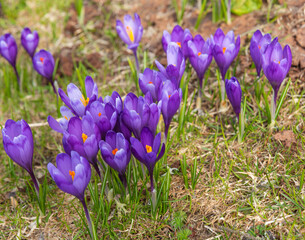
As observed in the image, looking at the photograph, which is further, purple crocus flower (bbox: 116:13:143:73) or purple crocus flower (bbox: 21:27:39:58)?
purple crocus flower (bbox: 21:27:39:58)

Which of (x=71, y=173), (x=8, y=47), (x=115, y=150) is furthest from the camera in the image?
(x=8, y=47)

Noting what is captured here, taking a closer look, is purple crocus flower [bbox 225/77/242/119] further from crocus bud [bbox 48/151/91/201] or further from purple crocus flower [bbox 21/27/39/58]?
purple crocus flower [bbox 21/27/39/58]

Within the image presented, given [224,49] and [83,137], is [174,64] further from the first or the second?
[83,137]

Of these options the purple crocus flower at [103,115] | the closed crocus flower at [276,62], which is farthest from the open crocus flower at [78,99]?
the closed crocus flower at [276,62]

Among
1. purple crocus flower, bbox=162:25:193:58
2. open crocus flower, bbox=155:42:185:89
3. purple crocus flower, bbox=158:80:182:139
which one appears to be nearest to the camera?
purple crocus flower, bbox=158:80:182:139

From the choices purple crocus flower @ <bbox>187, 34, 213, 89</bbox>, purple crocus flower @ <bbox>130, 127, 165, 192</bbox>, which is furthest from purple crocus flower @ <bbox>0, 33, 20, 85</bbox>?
purple crocus flower @ <bbox>130, 127, 165, 192</bbox>

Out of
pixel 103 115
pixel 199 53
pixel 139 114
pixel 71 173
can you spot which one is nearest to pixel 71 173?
pixel 71 173

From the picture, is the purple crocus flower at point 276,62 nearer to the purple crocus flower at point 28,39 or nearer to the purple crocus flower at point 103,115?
the purple crocus flower at point 103,115
